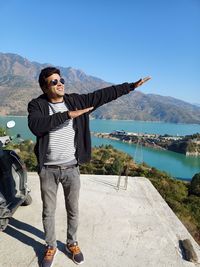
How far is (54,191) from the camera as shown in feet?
7.67

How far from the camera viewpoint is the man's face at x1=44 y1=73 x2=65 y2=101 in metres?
2.17

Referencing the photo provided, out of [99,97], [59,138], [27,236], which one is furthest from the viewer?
[27,236]

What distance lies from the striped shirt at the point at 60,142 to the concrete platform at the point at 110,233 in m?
0.84

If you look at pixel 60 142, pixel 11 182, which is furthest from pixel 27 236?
pixel 60 142

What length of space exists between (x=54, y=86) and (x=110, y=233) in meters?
1.61

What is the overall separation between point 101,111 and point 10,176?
612ft

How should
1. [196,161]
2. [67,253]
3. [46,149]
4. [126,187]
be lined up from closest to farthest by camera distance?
1. [46,149]
2. [67,253]
3. [126,187]
4. [196,161]

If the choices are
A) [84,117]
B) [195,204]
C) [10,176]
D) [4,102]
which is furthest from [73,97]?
[4,102]

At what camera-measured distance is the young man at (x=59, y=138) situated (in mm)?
2160

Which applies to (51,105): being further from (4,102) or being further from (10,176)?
(4,102)

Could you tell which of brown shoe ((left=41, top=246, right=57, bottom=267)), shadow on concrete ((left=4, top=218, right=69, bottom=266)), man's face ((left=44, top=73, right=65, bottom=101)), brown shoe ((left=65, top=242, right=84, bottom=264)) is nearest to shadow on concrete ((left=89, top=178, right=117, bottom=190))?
shadow on concrete ((left=4, top=218, right=69, bottom=266))

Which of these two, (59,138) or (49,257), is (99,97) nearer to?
(59,138)

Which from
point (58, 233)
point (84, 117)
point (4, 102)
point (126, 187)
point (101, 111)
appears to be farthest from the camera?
point (101, 111)

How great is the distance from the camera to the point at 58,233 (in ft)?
9.86
